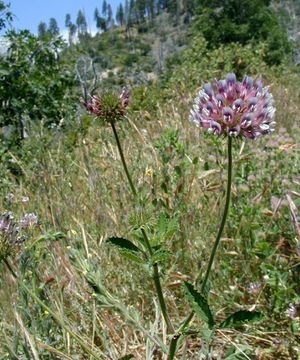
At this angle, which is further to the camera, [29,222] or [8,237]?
[29,222]

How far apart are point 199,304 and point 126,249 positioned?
0.23 meters

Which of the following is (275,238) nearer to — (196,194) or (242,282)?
(242,282)

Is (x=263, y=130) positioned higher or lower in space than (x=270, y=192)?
higher

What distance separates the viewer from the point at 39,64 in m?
9.62

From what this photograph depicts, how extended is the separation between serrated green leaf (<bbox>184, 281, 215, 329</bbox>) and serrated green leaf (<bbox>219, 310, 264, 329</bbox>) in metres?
0.03

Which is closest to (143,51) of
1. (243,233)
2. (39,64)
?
(39,64)

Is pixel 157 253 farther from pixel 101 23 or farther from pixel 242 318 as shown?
pixel 101 23

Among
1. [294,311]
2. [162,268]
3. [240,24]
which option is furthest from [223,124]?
[240,24]

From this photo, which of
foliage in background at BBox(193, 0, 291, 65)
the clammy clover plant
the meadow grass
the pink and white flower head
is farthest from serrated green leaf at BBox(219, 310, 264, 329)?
foliage in background at BBox(193, 0, 291, 65)

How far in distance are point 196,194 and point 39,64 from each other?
7519 mm

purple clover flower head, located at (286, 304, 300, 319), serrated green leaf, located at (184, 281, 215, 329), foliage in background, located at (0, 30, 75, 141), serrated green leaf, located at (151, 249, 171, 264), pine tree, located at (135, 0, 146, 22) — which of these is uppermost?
pine tree, located at (135, 0, 146, 22)

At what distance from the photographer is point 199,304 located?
53.8 inches

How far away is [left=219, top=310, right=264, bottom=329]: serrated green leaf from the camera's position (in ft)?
4.40

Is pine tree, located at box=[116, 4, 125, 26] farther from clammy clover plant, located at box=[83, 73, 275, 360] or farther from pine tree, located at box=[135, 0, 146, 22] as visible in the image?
clammy clover plant, located at box=[83, 73, 275, 360]
